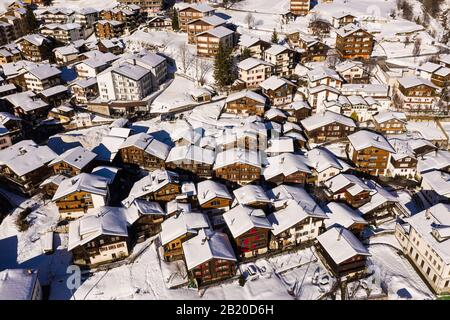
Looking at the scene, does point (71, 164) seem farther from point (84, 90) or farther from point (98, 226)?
point (84, 90)

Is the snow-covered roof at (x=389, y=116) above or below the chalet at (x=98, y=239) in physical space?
above

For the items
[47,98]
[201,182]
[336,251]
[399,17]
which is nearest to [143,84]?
[47,98]

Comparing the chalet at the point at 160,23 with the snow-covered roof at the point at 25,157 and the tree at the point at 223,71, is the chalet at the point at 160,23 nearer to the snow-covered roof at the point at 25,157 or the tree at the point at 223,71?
the tree at the point at 223,71

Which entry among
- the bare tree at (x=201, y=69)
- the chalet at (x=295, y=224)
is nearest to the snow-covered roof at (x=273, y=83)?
the bare tree at (x=201, y=69)

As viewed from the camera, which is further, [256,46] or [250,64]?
[256,46]

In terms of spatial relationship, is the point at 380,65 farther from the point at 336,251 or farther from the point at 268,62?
the point at 336,251

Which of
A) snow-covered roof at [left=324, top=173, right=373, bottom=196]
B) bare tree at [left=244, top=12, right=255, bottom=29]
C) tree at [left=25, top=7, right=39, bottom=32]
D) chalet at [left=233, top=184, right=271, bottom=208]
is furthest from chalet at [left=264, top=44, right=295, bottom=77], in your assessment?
tree at [left=25, top=7, right=39, bottom=32]

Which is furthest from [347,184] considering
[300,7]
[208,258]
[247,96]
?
[300,7]
